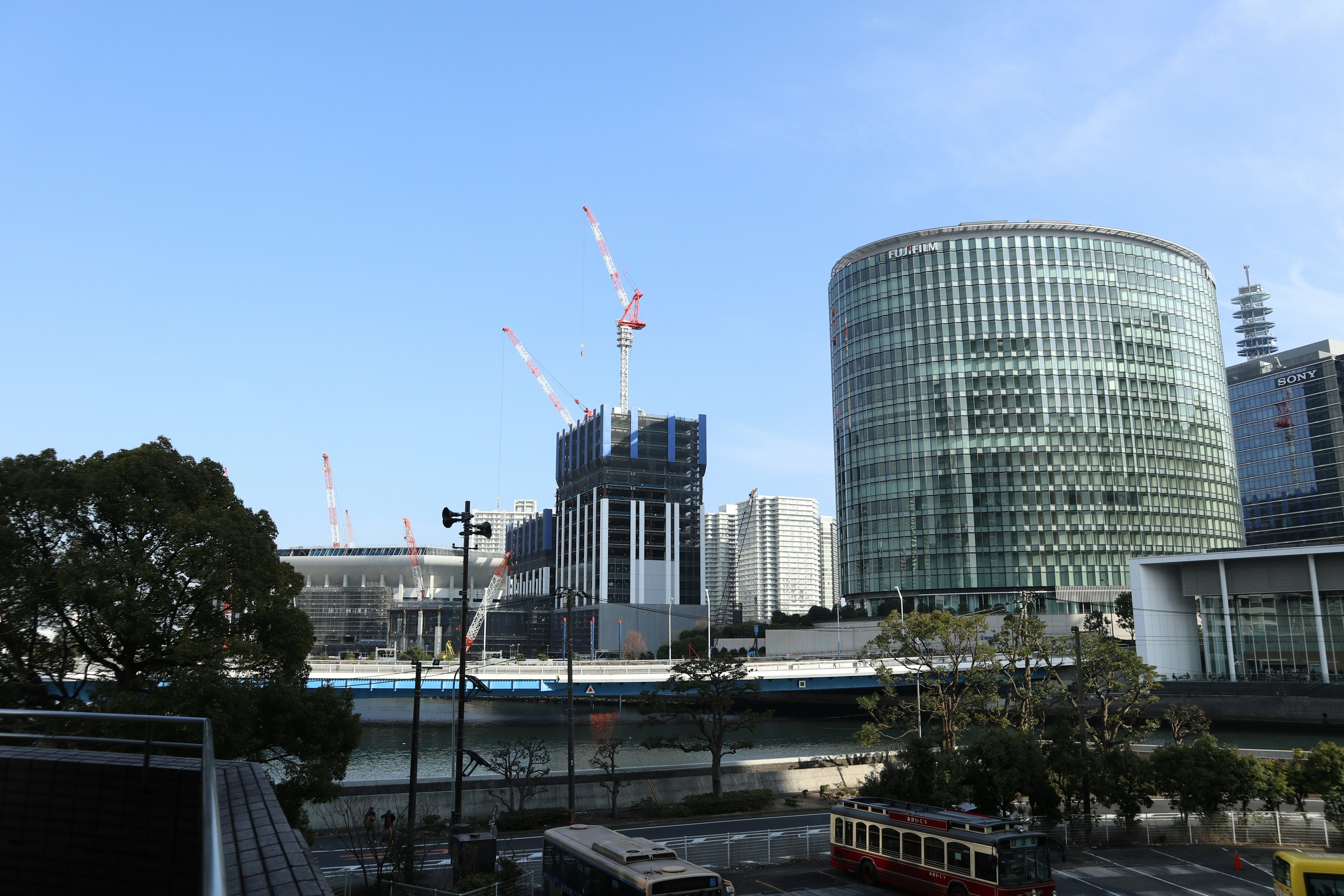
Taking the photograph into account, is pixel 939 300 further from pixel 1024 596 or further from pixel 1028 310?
pixel 1024 596

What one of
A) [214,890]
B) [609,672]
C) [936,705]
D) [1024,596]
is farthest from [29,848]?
[1024,596]

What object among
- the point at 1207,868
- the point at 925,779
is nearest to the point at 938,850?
the point at 925,779

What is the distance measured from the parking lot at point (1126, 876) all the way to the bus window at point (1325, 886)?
27.3 ft

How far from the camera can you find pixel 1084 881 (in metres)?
31.2

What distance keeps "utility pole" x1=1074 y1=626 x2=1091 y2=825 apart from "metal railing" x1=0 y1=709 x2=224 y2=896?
3692 centimetres

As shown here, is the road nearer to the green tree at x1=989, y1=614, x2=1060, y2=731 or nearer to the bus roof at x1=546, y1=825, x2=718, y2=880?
the bus roof at x1=546, y1=825, x2=718, y2=880

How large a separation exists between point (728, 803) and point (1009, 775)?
50.2 ft

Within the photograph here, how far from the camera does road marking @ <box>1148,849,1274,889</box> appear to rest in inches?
1229

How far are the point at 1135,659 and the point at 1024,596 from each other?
41.6 m

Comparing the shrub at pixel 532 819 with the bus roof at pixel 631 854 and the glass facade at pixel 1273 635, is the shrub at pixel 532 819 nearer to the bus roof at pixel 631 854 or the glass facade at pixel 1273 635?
the bus roof at pixel 631 854

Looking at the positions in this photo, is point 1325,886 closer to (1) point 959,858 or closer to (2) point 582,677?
(1) point 959,858

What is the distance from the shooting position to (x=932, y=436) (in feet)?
468

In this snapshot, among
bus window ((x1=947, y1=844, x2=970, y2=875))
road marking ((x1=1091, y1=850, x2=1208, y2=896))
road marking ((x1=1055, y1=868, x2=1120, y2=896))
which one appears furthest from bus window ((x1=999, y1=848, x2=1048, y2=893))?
road marking ((x1=1091, y1=850, x2=1208, y2=896))

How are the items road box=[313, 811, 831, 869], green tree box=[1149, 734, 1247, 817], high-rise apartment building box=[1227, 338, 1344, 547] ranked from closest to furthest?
road box=[313, 811, 831, 869], green tree box=[1149, 734, 1247, 817], high-rise apartment building box=[1227, 338, 1344, 547]
